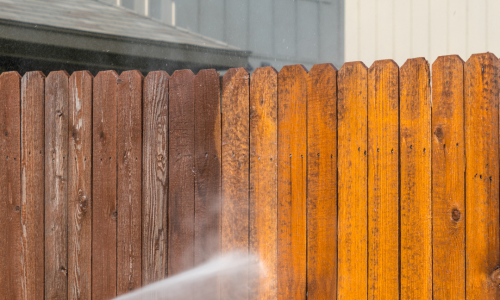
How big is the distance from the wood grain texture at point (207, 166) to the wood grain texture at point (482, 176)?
1.28 m

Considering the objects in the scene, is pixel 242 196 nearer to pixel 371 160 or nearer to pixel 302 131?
pixel 302 131

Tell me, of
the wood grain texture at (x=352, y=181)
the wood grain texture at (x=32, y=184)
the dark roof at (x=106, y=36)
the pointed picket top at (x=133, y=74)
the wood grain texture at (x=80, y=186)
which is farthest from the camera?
the dark roof at (x=106, y=36)

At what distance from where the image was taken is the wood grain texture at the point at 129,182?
2.56 meters

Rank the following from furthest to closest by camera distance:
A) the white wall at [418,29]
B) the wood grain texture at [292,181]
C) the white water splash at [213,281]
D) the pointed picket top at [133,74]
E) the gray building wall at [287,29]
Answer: the gray building wall at [287,29] → the white wall at [418,29] → the pointed picket top at [133,74] → the white water splash at [213,281] → the wood grain texture at [292,181]

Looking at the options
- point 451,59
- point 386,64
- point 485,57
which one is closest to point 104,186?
point 386,64

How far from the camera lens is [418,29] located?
4141 millimetres

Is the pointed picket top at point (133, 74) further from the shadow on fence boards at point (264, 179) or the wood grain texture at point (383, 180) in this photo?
the wood grain texture at point (383, 180)

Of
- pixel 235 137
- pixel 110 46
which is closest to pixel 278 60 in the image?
pixel 110 46

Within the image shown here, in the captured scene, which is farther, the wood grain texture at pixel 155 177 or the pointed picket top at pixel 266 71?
the wood grain texture at pixel 155 177

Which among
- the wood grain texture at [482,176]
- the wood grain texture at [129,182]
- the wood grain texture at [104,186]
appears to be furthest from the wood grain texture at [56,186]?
the wood grain texture at [482,176]

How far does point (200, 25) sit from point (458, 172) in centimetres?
372

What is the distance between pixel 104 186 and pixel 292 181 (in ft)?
4.06

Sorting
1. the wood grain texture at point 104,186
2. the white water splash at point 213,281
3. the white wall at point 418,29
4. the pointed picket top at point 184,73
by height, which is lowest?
the white water splash at point 213,281

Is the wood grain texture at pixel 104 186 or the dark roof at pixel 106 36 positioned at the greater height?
the dark roof at pixel 106 36
